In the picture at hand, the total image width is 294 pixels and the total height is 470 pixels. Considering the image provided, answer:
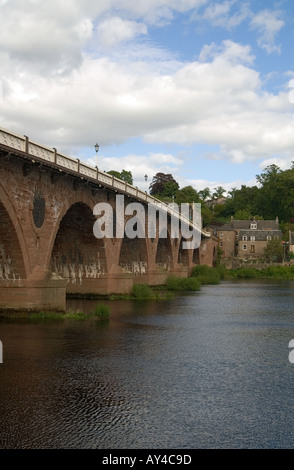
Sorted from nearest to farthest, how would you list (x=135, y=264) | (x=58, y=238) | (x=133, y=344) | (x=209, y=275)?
1. (x=133, y=344)
2. (x=58, y=238)
3. (x=135, y=264)
4. (x=209, y=275)

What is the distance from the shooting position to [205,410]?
12.7 metres

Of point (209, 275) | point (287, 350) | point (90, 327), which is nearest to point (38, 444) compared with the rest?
point (287, 350)

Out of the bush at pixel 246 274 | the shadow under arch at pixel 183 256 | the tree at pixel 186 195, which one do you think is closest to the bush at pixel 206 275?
the shadow under arch at pixel 183 256

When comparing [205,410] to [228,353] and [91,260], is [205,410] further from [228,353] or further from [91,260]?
[91,260]

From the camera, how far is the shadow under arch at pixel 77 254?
40438 millimetres

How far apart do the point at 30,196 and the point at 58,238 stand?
45.1 feet

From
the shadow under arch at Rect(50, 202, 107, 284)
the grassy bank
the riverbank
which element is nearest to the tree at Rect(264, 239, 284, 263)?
the riverbank

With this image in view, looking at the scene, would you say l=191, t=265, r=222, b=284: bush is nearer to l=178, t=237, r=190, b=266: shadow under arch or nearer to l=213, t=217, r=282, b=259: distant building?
l=178, t=237, r=190, b=266: shadow under arch

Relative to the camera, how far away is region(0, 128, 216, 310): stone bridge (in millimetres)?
25234

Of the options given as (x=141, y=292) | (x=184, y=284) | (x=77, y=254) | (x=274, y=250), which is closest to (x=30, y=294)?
(x=77, y=254)

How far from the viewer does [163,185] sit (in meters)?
152

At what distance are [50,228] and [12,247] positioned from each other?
149 inches

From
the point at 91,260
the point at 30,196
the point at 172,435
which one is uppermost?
the point at 30,196

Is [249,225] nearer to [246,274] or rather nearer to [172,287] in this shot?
[246,274]
